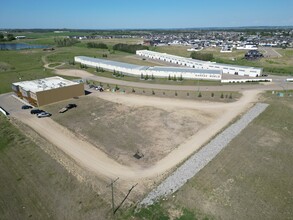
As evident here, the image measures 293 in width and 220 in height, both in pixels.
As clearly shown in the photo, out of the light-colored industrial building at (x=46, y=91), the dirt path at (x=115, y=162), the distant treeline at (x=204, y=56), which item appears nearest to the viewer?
the dirt path at (x=115, y=162)

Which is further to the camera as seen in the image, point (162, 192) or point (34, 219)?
point (162, 192)

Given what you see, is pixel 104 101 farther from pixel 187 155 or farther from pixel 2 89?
pixel 2 89

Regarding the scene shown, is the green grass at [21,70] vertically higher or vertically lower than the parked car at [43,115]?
lower

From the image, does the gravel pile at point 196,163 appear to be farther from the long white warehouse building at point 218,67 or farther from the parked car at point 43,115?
the long white warehouse building at point 218,67

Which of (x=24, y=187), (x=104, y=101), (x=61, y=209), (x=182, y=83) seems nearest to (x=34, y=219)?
(x=61, y=209)

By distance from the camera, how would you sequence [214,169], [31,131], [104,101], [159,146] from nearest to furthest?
[214,169], [159,146], [31,131], [104,101]

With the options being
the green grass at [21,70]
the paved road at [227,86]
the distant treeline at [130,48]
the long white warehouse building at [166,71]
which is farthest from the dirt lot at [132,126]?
the distant treeline at [130,48]

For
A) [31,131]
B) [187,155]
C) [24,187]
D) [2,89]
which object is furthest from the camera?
[2,89]

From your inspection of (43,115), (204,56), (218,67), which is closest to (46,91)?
(43,115)
